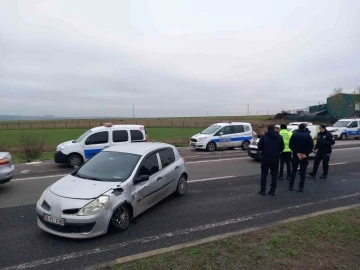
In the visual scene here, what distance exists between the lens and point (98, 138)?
1175 centimetres

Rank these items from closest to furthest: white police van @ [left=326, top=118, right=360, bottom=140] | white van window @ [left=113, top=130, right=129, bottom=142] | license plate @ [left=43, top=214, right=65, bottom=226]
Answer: license plate @ [left=43, top=214, right=65, bottom=226], white van window @ [left=113, top=130, right=129, bottom=142], white police van @ [left=326, top=118, right=360, bottom=140]

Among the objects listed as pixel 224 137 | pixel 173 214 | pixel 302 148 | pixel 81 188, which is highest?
pixel 302 148

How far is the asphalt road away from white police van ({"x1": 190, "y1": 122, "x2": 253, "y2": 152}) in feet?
23.8

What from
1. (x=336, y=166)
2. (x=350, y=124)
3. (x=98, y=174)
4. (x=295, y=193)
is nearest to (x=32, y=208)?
(x=98, y=174)

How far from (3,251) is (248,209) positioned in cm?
456

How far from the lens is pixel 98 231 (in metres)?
4.61

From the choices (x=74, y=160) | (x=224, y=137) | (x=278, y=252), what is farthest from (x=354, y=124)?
(x=278, y=252)

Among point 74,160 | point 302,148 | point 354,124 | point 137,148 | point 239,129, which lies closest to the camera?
point 137,148

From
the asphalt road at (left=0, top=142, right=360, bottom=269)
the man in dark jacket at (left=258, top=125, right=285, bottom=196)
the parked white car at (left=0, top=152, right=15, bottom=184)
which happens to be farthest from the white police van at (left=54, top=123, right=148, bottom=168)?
the man in dark jacket at (left=258, top=125, right=285, bottom=196)

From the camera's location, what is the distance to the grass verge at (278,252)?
3.71 metres

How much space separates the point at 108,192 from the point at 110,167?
965mm

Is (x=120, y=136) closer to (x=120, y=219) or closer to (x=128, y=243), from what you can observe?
(x=120, y=219)

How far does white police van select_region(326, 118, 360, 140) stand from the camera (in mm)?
24875

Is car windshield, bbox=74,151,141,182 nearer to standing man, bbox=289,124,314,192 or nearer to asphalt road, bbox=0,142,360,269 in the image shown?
asphalt road, bbox=0,142,360,269
